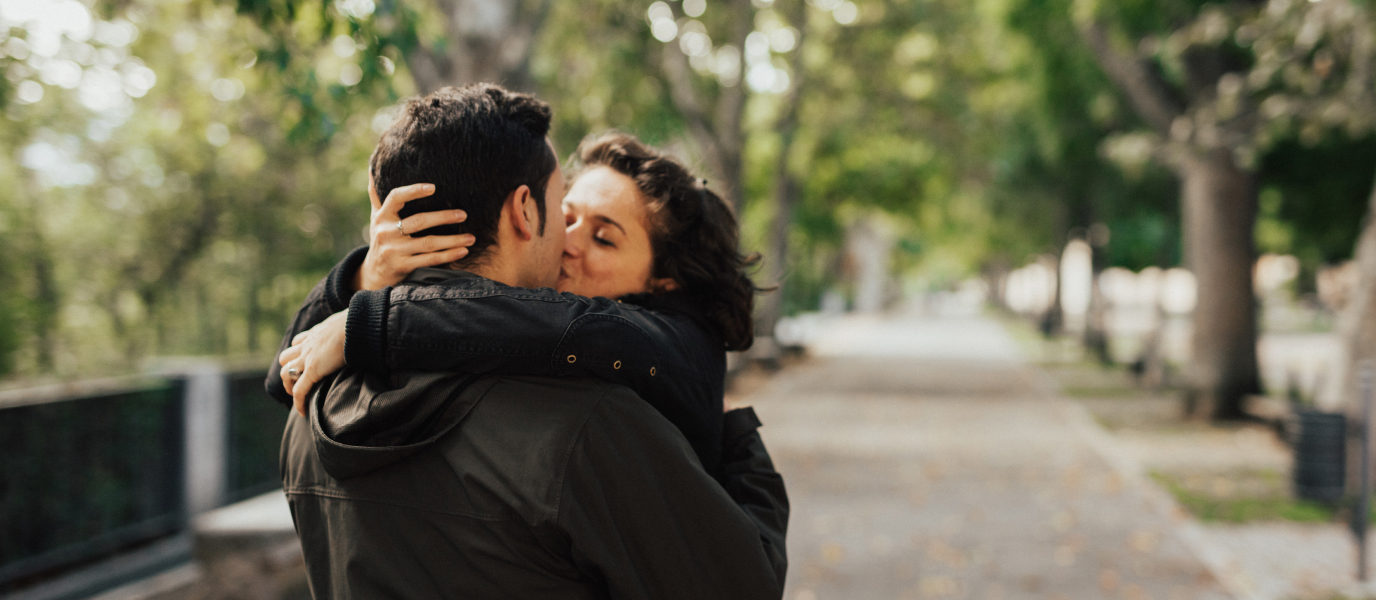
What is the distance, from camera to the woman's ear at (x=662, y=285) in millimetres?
1933

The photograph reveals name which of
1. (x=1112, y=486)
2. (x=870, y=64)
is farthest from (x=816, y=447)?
(x=870, y=64)

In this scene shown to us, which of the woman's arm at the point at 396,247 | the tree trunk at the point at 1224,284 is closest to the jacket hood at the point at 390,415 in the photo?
the woman's arm at the point at 396,247

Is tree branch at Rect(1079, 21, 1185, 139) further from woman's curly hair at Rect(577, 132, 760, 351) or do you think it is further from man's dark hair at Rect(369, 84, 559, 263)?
man's dark hair at Rect(369, 84, 559, 263)

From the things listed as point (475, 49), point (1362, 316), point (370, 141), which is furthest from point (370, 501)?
point (370, 141)

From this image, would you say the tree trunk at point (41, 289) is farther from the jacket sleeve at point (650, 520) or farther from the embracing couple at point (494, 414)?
the jacket sleeve at point (650, 520)

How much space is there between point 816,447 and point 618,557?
32.8ft

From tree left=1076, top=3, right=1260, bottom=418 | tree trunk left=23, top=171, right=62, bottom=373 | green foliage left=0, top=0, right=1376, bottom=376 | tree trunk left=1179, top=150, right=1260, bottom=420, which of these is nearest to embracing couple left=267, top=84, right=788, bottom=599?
green foliage left=0, top=0, right=1376, bottom=376

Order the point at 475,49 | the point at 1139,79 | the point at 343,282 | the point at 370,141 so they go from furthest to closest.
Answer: the point at 1139,79, the point at 370,141, the point at 475,49, the point at 343,282

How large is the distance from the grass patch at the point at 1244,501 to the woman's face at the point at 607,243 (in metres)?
7.28

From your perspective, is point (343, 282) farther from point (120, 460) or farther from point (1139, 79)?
point (1139, 79)

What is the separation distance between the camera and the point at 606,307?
1450 millimetres

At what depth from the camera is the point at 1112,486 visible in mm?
8945

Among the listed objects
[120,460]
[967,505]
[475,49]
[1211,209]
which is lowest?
[967,505]

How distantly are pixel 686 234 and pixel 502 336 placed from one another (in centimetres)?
67
